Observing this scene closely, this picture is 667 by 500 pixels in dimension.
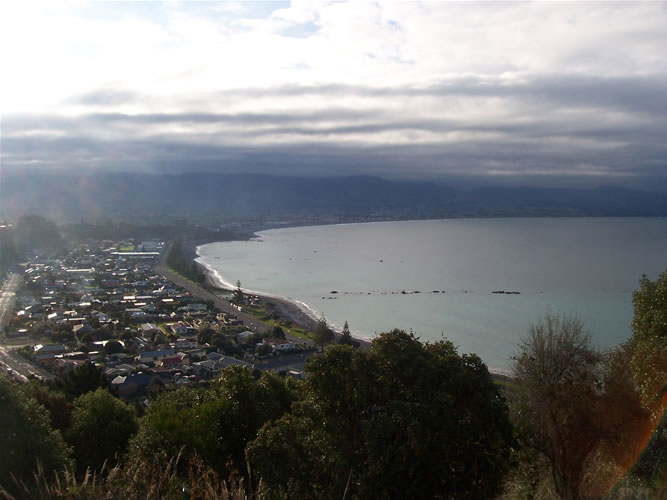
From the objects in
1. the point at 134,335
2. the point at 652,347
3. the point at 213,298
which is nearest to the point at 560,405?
the point at 652,347

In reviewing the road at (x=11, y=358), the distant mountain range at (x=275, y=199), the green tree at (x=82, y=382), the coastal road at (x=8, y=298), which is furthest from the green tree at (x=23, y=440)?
the distant mountain range at (x=275, y=199)

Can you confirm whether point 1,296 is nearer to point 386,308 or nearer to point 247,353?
point 247,353

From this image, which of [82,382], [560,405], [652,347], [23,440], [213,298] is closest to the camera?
[23,440]

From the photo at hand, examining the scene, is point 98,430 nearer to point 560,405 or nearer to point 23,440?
point 23,440

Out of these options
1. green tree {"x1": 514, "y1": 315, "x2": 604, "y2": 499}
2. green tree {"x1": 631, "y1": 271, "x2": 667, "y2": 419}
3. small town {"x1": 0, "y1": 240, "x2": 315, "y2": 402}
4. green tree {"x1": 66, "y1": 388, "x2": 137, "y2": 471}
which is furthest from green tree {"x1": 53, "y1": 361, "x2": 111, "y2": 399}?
green tree {"x1": 631, "y1": 271, "x2": 667, "y2": 419}

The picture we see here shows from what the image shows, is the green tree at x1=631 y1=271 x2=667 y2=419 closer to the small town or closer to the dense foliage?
the dense foliage

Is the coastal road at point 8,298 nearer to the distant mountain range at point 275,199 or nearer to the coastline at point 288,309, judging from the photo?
the coastline at point 288,309
